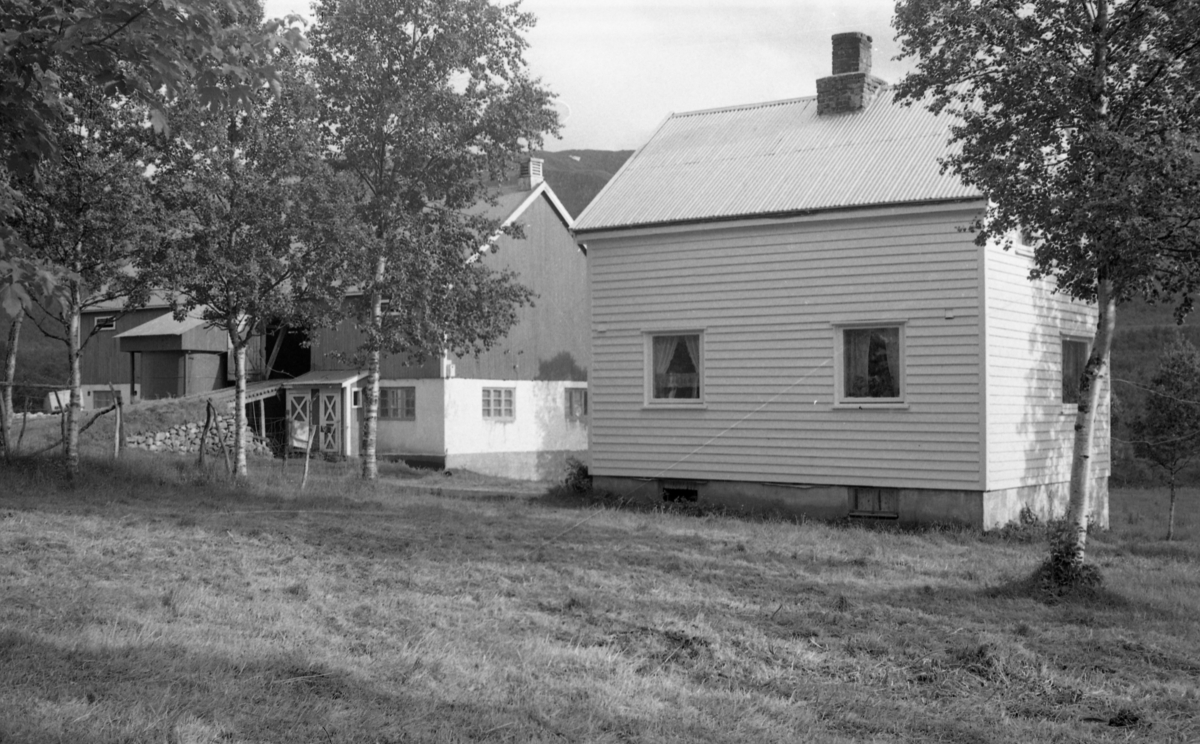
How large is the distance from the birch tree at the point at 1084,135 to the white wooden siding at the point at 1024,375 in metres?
4.94

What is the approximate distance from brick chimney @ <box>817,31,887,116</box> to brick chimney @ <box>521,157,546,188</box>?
1505cm

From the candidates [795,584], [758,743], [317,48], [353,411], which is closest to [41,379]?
[353,411]

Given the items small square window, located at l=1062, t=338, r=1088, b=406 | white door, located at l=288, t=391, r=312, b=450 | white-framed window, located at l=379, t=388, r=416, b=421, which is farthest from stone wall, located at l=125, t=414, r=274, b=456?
small square window, located at l=1062, t=338, r=1088, b=406

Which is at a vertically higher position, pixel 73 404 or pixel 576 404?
pixel 73 404

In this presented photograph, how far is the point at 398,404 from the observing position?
3244cm

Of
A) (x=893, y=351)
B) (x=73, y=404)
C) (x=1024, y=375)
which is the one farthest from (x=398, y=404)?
(x=1024, y=375)

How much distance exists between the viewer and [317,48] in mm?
24047

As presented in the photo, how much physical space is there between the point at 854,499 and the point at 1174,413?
8.81 meters

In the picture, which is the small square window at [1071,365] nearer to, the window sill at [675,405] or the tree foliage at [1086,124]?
the window sill at [675,405]

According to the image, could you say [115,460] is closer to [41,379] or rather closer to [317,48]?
[317,48]

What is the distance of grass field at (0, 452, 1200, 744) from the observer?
22.5ft

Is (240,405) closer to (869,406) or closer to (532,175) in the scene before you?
(869,406)

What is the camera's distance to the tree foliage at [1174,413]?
22.5 m

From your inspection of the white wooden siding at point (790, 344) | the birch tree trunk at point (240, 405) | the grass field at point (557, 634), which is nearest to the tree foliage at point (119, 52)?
the grass field at point (557, 634)
